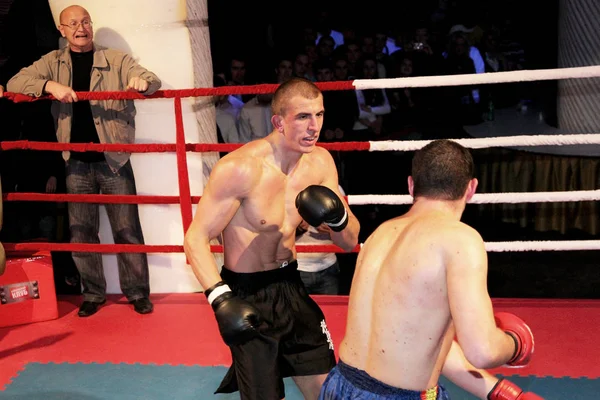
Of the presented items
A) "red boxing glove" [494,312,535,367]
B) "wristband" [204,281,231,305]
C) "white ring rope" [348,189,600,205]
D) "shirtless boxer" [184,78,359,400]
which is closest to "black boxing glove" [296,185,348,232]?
"shirtless boxer" [184,78,359,400]

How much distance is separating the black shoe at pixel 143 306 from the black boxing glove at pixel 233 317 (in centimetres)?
190

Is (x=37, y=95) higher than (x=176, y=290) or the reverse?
higher

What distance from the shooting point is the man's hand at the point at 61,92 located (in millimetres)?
3785

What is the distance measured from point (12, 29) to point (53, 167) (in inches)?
41.1

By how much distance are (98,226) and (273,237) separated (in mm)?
2016

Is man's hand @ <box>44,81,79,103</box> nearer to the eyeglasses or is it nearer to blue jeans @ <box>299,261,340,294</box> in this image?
the eyeglasses

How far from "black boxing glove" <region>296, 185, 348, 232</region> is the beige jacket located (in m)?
1.88

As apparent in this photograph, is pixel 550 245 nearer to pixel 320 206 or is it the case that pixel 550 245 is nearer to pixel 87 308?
pixel 320 206

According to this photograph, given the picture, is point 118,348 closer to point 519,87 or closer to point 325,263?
point 325,263

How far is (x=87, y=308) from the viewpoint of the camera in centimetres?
411

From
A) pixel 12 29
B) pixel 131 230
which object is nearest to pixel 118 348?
pixel 131 230

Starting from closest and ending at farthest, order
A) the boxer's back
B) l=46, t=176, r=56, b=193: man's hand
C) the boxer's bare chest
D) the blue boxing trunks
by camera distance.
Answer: the boxer's back, the blue boxing trunks, the boxer's bare chest, l=46, t=176, r=56, b=193: man's hand

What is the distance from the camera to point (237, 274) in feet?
8.29

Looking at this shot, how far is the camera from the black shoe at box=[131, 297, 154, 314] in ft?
13.4
